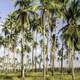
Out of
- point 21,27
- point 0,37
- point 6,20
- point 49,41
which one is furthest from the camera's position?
point 0,37

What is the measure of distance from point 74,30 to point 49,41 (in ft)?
40.7

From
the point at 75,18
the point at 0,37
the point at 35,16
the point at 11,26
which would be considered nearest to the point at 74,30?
the point at 75,18

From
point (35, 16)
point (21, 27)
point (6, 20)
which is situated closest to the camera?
point (35, 16)

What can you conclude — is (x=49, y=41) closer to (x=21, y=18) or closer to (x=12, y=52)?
(x=21, y=18)

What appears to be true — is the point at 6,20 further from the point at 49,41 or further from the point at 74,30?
the point at 74,30

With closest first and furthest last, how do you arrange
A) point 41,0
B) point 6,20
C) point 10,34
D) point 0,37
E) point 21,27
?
point 41,0, point 21,27, point 6,20, point 10,34, point 0,37

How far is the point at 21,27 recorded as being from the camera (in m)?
51.4

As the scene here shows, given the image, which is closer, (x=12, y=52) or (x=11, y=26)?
(x=11, y=26)

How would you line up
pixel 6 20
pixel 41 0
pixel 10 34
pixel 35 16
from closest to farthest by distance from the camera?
pixel 41 0 → pixel 35 16 → pixel 6 20 → pixel 10 34

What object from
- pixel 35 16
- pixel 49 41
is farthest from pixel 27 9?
pixel 49 41

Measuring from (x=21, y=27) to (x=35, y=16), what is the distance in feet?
15.3

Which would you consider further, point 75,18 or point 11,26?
point 11,26

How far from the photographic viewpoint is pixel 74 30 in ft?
174

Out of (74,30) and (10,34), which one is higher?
(10,34)
